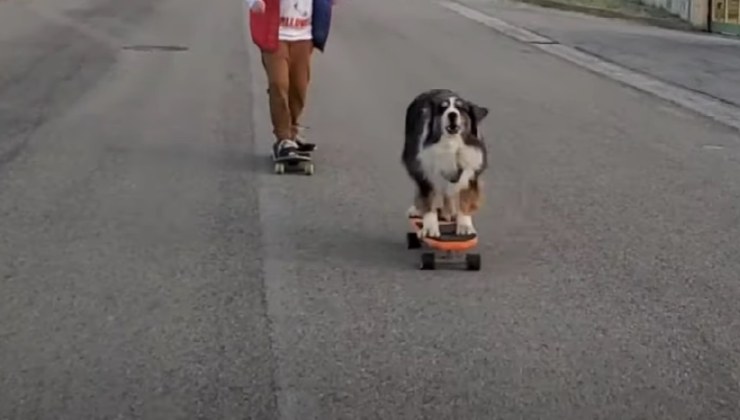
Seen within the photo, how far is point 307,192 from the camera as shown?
1056cm

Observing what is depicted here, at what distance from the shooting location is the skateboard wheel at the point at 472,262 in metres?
8.30

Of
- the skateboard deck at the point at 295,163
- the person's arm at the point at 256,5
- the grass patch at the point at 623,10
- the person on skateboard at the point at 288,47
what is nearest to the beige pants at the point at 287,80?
the person on skateboard at the point at 288,47

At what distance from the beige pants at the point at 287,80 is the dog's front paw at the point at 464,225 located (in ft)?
10.3

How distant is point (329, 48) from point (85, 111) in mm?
8313

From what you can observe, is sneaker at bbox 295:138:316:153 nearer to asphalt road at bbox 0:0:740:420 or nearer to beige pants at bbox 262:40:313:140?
beige pants at bbox 262:40:313:140

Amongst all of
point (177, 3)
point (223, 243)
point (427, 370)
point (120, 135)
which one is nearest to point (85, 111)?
point (120, 135)

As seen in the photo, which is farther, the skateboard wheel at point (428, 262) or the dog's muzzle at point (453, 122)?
the skateboard wheel at point (428, 262)

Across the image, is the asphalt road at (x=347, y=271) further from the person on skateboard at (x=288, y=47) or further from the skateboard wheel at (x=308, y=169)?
the person on skateboard at (x=288, y=47)

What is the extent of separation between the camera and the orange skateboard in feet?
27.0

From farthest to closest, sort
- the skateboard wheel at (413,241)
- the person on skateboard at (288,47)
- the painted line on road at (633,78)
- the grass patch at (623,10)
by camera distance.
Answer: the grass patch at (623,10), the painted line on road at (633,78), the person on skateboard at (288,47), the skateboard wheel at (413,241)

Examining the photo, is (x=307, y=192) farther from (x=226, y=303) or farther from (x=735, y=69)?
(x=735, y=69)

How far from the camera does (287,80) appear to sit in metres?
11.3

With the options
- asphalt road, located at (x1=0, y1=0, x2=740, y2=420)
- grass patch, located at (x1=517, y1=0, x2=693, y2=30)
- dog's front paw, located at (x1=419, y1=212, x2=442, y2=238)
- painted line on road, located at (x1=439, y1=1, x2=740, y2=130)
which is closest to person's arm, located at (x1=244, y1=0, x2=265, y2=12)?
asphalt road, located at (x1=0, y1=0, x2=740, y2=420)

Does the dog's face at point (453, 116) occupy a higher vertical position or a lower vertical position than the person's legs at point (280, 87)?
higher
